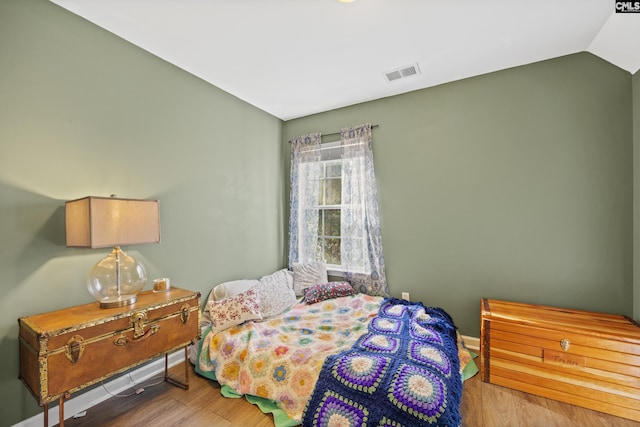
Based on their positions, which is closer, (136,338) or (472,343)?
(136,338)

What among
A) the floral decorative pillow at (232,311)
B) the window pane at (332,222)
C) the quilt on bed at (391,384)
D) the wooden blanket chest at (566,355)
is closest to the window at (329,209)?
the window pane at (332,222)

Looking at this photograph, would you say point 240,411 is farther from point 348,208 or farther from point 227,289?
point 348,208

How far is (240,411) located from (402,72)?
3115mm

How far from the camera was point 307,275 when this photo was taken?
3.21m

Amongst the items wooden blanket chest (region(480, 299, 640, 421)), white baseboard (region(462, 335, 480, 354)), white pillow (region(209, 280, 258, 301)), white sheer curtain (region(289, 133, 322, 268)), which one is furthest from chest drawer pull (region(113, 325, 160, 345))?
white baseboard (region(462, 335, 480, 354))

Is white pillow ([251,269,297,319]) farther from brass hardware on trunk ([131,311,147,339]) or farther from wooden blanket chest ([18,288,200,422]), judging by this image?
brass hardware on trunk ([131,311,147,339])

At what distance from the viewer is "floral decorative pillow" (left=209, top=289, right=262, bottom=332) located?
2279 mm

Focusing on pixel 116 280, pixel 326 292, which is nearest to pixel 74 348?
pixel 116 280

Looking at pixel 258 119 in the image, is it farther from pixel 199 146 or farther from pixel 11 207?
pixel 11 207

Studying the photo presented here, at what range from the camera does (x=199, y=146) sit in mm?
2639

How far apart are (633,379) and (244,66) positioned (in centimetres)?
369

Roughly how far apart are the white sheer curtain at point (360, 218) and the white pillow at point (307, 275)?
285 mm

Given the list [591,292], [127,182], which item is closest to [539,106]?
[591,292]

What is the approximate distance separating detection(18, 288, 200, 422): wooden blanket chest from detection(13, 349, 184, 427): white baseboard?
1.05ft
